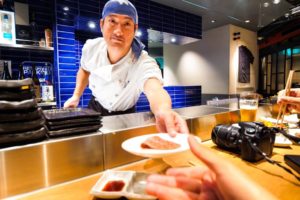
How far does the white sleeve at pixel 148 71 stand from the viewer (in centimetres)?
143

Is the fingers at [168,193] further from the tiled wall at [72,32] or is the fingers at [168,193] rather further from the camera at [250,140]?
the tiled wall at [72,32]

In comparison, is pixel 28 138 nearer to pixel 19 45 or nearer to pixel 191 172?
pixel 191 172

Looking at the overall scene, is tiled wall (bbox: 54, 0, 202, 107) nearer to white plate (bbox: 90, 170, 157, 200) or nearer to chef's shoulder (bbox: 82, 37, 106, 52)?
chef's shoulder (bbox: 82, 37, 106, 52)

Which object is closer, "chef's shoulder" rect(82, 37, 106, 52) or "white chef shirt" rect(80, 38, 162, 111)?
"white chef shirt" rect(80, 38, 162, 111)

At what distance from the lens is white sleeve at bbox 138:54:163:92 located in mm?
1434

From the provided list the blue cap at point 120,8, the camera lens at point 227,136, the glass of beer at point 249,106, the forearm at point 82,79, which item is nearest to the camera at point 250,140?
the camera lens at point 227,136

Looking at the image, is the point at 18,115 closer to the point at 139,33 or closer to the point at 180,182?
the point at 180,182

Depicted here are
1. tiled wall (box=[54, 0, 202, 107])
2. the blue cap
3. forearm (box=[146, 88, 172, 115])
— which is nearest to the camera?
forearm (box=[146, 88, 172, 115])

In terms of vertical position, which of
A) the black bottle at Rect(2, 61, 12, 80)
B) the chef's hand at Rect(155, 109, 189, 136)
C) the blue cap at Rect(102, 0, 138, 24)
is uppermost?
the blue cap at Rect(102, 0, 138, 24)

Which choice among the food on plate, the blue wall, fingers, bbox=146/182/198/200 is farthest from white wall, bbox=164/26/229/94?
fingers, bbox=146/182/198/200

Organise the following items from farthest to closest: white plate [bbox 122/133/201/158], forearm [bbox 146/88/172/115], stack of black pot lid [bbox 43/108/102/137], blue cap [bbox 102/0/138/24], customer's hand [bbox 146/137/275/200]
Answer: blue cap [bbox 102/0/138/24] → forearm [bbox 146/88/172/115] → stack of black pot lid [bbox 43/108/102/137] → white plate [bbox 122/133/201/158] → customer's hand [bbox 146/137/275/200]

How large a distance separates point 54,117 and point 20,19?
2769mm

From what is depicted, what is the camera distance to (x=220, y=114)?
4.72 ft

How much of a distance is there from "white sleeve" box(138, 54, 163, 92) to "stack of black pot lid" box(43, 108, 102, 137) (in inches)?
24.8
